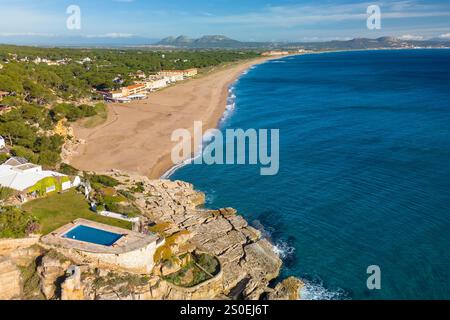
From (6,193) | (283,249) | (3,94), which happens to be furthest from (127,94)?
(283,249)

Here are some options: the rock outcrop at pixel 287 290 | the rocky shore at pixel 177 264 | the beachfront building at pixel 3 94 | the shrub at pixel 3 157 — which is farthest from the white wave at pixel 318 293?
the beachfront building at pixel 3 94

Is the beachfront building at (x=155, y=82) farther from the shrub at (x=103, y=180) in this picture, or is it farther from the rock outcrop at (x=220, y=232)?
the rock outcrop at (x=220, y=232)

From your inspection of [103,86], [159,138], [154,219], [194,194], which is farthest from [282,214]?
[103,86]

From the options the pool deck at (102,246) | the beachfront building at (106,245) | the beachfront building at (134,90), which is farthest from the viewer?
the beachfront building at (134,90)

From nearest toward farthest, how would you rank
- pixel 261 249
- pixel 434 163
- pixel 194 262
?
pixel 194 262
pixel 261 249
pixel 434 163

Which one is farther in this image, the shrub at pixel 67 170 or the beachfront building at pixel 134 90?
the beachfront building at pixel 134 90

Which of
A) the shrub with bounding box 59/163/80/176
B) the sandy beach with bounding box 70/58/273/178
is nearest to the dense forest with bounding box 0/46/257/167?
the shrub with bounding box 59/163/80/176

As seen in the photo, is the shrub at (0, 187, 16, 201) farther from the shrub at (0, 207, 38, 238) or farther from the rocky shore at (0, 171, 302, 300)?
the rocky shore at (0, 171, 302, 300)
